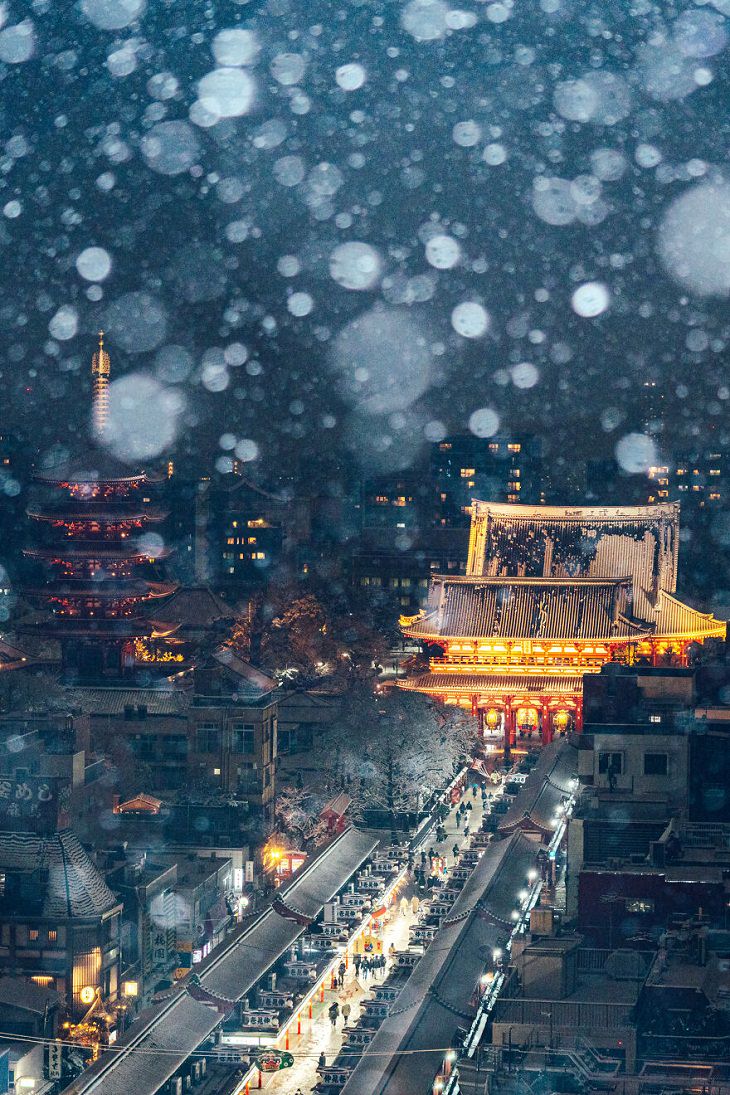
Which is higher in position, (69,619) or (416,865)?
(69,619)

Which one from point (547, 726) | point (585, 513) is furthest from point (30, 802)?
point (585, 513)

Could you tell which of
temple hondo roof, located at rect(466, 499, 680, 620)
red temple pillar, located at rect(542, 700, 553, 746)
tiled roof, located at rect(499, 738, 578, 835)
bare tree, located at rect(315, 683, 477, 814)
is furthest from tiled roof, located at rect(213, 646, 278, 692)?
temple hondo roof, located at rect(466, 499, 680, 620)

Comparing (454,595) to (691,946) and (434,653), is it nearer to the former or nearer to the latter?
(434,653)

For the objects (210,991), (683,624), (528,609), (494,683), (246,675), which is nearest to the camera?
(210,991)

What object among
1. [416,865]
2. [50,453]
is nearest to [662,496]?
[50,453]

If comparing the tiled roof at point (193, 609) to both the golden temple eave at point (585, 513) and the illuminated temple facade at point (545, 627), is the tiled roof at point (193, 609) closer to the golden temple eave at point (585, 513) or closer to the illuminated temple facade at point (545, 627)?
the illuminated temple facade at point (545, 627)

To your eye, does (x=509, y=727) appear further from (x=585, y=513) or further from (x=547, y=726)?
(x=585, y=513)

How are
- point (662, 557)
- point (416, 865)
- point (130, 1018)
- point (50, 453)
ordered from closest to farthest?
point (130, 1018), point (416, 865), point (662, 557), point (50, 453)
